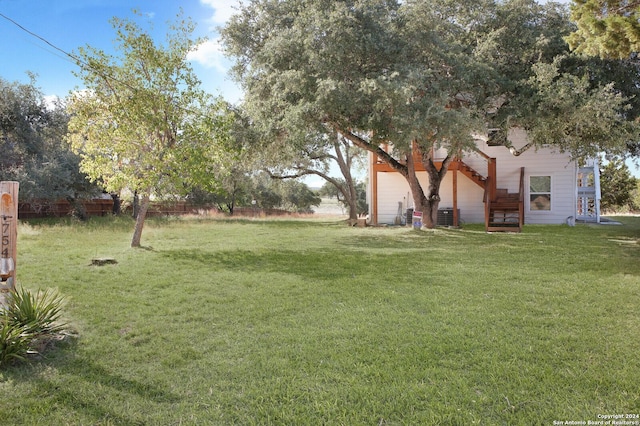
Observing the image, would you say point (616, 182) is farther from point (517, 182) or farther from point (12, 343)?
point (12, 343)

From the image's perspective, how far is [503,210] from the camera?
1447 cm

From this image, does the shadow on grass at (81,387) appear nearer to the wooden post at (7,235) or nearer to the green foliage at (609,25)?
the wooden post at (7,235)

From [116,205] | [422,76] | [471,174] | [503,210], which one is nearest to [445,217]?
[471,174]

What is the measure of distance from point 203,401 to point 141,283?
409 centimetres

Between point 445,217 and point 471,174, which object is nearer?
point 471,174

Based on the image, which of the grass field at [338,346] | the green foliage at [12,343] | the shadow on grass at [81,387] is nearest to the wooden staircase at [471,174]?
the grass field at [338,346]

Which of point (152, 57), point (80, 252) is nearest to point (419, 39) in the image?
point (152, 57)

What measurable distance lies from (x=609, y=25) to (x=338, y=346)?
5.85m

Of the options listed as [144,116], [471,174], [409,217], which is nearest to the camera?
[144,116]

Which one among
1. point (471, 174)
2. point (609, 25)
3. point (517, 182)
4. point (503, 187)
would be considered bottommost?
point (503, 187)

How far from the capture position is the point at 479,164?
1681cm

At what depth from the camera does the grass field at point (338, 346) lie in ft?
8.77

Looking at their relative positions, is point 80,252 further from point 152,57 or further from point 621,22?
point 621,22

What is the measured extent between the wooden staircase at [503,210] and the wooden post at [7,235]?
41.7 feet
